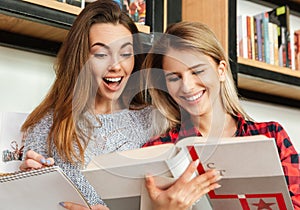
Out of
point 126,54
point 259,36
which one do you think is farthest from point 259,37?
point 126,54

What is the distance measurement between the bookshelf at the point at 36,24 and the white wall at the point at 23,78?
34mm

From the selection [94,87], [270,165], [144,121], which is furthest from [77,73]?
[270,165]

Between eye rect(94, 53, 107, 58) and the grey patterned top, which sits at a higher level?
eye rect(94, 53, 107, 58)

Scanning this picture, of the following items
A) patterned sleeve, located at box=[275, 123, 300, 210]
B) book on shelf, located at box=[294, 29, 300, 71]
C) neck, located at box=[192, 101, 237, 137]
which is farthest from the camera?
book on shelf, located at box=[294, 29, 300, 71]

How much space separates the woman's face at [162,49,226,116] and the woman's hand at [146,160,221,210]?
0.26 m

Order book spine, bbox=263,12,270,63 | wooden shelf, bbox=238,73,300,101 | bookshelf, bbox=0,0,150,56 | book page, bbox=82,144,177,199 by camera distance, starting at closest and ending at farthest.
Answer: book page, bbox=82,144,177,199
bookshelf, bbox=0,0,150,56
wooden shelf, bbox=238,73,300,101
book spine, bbox=263,12,270,63

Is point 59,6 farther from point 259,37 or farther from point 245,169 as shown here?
point 259,37

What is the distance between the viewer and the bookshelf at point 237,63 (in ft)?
5.97

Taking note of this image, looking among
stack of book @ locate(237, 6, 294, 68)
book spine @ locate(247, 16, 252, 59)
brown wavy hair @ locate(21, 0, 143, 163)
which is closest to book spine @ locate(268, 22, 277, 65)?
stack of book @ locate(237, 6, 294, 68)

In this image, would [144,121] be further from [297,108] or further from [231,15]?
[297,108]

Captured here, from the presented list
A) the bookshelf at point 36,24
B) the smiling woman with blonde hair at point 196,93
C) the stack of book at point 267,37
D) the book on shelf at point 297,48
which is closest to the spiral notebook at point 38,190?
the smiling woman with blonde hair at point 196,93

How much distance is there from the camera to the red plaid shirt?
1.28 meters

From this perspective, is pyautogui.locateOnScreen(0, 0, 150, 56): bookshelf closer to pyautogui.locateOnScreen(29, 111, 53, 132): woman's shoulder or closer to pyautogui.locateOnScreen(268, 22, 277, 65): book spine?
pyautogui.locateOnScreen(29, 111, 53, 132): woman's shoulder

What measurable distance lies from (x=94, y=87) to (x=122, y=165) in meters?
0.40
